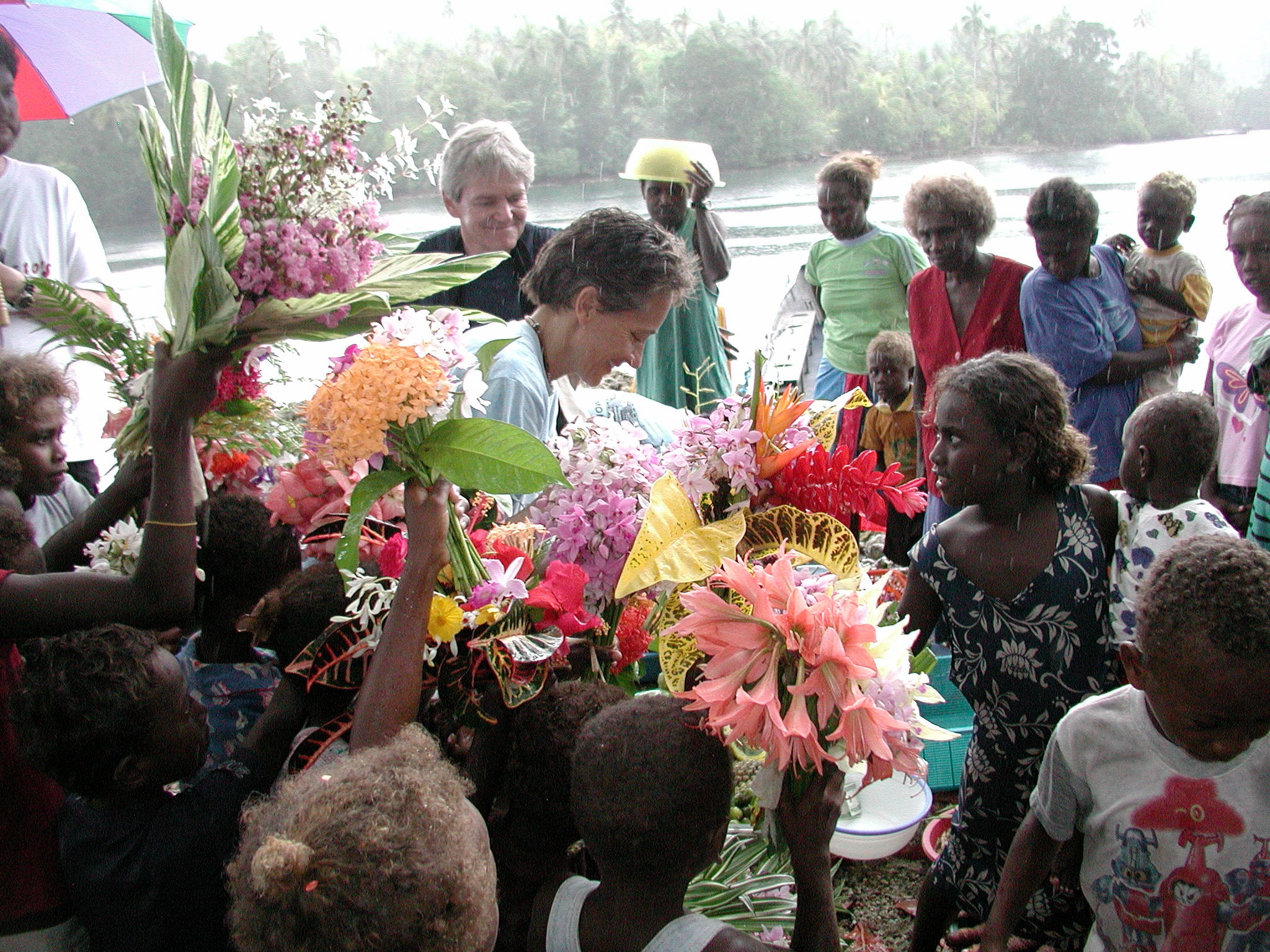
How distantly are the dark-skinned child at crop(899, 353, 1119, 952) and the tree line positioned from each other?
542 cm

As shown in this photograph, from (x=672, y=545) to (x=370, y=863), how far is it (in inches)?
29.2

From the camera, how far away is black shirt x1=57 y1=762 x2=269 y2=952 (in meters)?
1.52

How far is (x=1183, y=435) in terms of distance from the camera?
2.34 m

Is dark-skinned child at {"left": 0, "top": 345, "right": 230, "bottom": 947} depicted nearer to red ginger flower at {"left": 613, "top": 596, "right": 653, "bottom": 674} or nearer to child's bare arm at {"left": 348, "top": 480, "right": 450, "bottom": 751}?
child's bare arm at {"left": 348, "top": 480, "right": 450, "bottom": 751}

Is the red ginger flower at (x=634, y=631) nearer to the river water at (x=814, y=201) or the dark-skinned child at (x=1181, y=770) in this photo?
the dark-skinned child at (x=1181, y=770)

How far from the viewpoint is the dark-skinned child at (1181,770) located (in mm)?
1462

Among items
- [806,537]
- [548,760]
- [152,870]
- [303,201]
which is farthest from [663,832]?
[303,201]

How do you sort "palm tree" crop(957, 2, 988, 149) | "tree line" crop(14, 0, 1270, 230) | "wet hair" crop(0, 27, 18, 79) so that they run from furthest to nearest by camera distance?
1. "palm tree" crop(957, 2, 988, 149)
2. "tree line" crop(14, 0, 1270, 230)
3. "wet hair" crop(0, 27, 18, 79)

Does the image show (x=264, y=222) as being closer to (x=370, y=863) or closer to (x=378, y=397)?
(x=378, y=397)

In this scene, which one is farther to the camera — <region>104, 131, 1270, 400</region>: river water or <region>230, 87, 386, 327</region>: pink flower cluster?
<region>104, 131, 1270, 400</region>: river water

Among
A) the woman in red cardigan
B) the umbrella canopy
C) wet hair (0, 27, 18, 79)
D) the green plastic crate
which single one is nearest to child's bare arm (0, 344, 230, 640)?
wet hair (0, 27, 18, 79)

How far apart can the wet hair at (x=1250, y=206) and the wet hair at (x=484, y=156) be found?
94.5 inches

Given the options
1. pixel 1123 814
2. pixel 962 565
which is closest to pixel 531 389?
pixel 962 565

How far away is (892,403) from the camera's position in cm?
459
